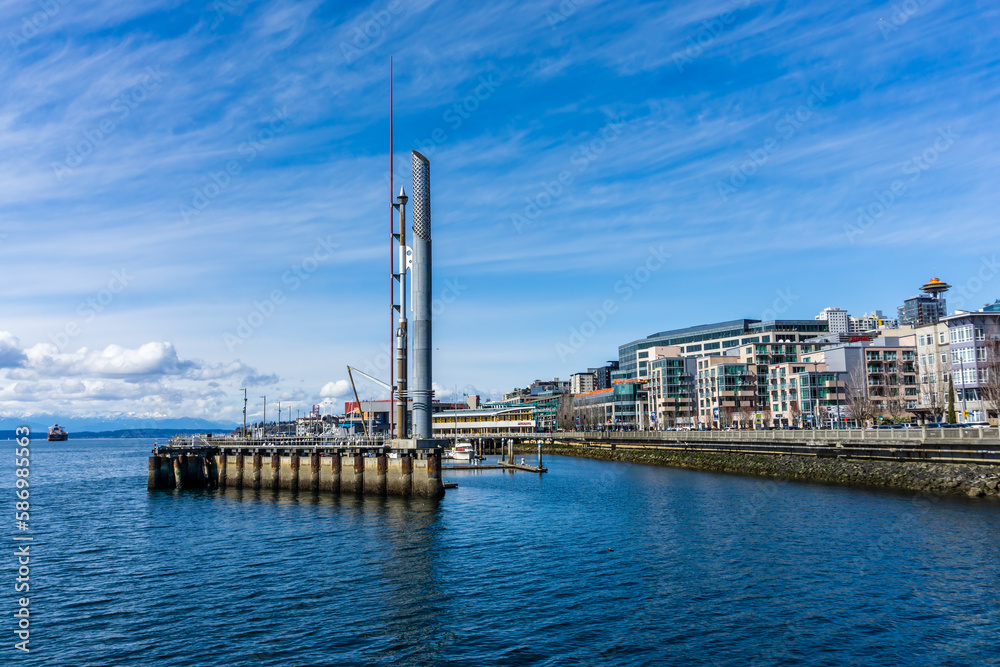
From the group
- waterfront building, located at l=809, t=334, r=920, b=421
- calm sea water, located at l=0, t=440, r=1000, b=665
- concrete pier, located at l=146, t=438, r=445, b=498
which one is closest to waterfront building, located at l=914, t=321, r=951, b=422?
waterfront building, located at l=809, t=334, r=920, b=421

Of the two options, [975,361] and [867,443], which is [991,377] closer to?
[975,361]

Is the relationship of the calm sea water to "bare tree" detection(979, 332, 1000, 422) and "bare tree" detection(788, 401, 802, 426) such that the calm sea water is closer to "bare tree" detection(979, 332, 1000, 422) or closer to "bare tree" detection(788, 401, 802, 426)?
"bare tree" detection(979, 332, 1000, 422)

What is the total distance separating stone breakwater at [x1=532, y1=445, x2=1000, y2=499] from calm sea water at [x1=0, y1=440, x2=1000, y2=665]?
6.91 metres

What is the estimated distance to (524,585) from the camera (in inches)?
1665

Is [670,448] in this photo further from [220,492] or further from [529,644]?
[529,644]

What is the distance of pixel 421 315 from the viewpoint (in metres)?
84.6

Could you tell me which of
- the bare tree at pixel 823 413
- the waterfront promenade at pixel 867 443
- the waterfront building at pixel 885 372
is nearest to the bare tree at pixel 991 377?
the waterfront promenade at pixel 867 443

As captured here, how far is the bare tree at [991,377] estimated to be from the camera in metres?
113

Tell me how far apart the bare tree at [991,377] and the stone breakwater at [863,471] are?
37622 millimetres

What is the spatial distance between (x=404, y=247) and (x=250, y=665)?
227 feet

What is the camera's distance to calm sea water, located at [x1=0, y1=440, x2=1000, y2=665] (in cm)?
3144

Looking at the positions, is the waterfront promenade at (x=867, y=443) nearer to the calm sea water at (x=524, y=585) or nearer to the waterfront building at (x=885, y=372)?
the calm sea water at (x=524, y=585)

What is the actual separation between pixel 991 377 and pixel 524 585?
112373mm

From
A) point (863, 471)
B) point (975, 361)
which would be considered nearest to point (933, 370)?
point (975, 361)
